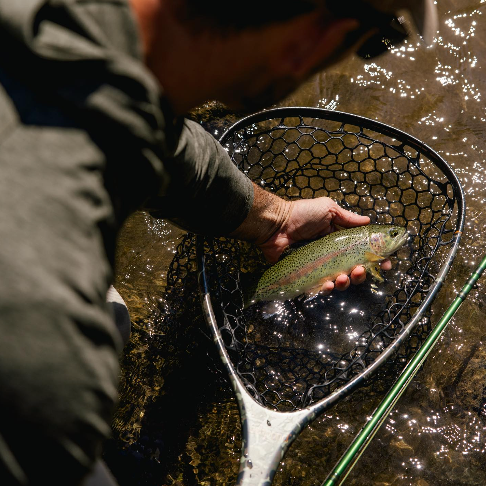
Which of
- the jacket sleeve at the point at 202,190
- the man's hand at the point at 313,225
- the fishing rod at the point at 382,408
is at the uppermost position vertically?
the jacket sleeve at the point at 202,190

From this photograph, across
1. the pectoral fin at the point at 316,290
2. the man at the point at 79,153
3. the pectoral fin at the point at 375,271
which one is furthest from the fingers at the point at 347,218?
the man at the point at 79,153

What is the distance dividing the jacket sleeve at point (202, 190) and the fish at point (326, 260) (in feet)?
1.97

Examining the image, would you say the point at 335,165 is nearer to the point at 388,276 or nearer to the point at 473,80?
the point at 388,276

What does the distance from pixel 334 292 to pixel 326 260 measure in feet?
0.98

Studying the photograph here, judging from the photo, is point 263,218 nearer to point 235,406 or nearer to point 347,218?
point 347,218

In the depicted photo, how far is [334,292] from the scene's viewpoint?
3588mm

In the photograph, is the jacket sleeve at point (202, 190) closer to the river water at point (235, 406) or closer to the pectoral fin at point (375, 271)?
the river water at point (235, 406)

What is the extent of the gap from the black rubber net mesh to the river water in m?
0.24

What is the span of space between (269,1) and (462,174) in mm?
3332

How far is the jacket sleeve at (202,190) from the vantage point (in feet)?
8.07

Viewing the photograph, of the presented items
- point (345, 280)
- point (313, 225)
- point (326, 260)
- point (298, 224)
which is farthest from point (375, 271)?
point (298, 224)

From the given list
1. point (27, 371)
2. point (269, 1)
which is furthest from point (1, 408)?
point (269, 1)

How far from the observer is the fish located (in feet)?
11.1

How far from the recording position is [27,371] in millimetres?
1035
